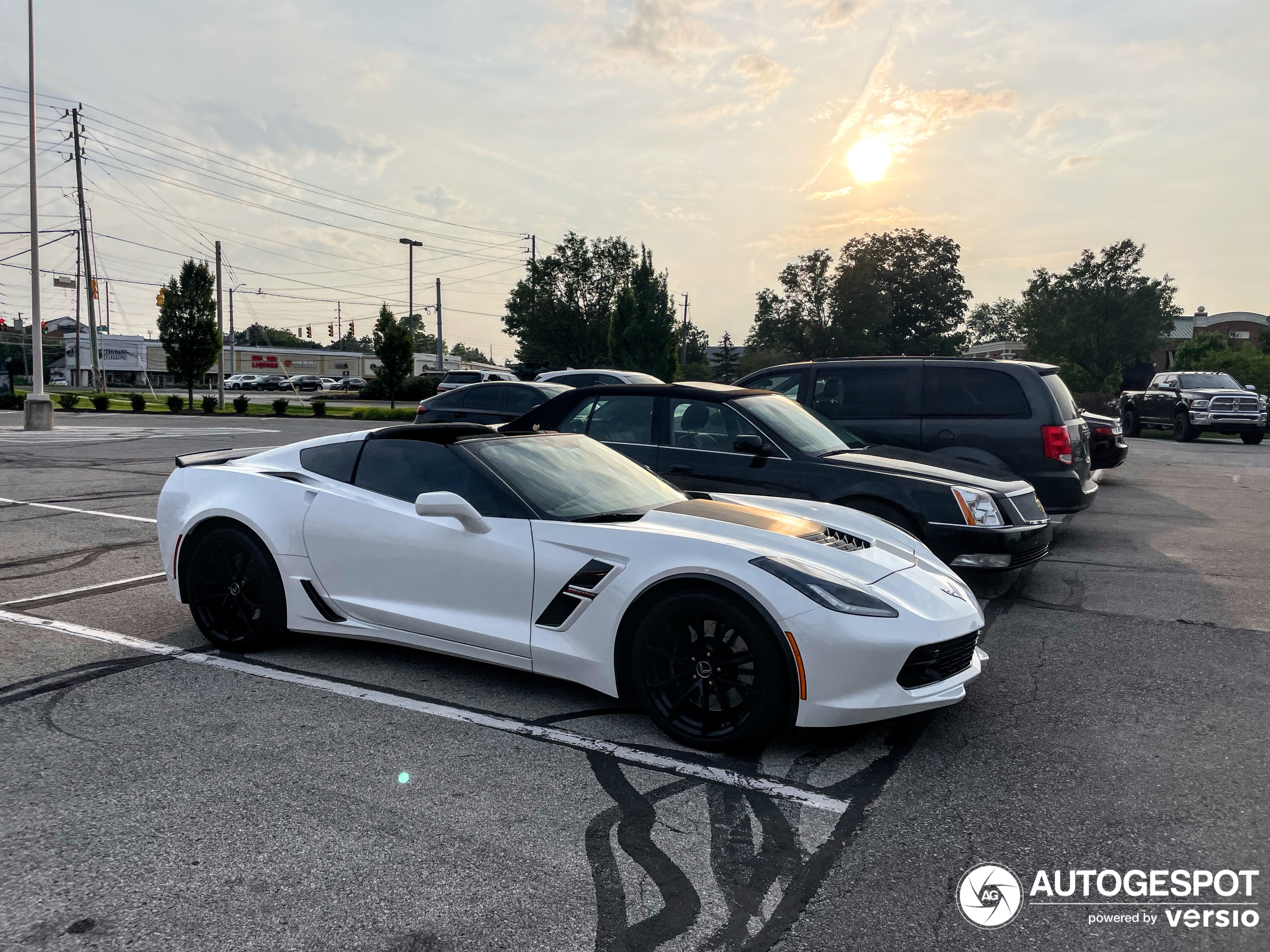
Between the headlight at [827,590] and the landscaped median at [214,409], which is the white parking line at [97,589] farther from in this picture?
the landscaped median at [214,409]

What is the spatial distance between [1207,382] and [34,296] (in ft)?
105

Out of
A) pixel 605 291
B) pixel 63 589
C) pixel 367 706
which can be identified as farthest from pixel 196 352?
pixel 367 706

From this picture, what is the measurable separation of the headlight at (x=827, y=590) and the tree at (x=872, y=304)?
2926 inches

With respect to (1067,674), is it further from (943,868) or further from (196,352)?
(196,352)

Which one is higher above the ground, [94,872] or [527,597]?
[527,597]

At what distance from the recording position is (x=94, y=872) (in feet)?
9.04

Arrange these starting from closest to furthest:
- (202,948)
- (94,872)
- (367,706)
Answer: (202,948), (94,872), (367,706)

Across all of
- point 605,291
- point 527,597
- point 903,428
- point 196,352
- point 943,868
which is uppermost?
point 605,291

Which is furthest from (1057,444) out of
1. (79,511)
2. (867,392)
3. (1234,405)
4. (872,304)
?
(872,304)

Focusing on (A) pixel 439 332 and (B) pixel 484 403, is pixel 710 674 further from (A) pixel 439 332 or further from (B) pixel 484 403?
(A) pixel 439 332

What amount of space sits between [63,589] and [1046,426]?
7976 mm

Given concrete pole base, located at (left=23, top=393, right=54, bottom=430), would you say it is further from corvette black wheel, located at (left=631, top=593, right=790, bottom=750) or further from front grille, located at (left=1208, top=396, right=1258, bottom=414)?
front grille, located at (left=1208, top=396, right=1258, bottom=414)

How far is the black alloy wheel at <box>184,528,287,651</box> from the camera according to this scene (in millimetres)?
4934

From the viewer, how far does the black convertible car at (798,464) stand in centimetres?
634
